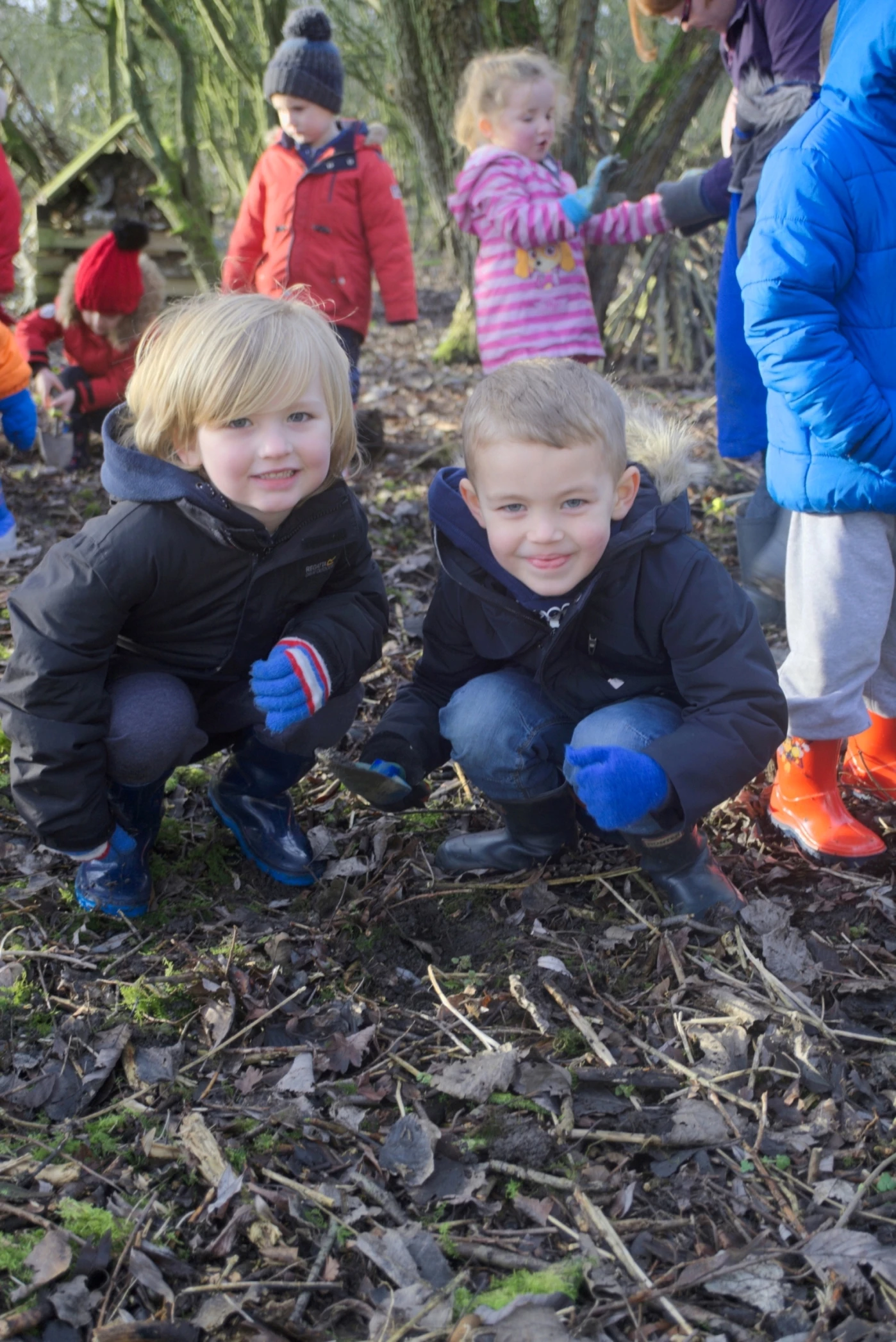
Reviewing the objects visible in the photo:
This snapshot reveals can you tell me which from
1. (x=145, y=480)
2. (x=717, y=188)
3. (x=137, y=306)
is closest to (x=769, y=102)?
(x=717, y=188)

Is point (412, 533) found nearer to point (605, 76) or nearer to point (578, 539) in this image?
point (578, 539)

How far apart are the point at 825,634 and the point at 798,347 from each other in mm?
717

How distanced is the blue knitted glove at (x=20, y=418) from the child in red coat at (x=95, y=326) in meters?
0.74

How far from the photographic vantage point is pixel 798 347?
2.54m

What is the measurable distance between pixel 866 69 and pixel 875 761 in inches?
70.6

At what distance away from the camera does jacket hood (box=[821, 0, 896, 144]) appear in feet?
7.86

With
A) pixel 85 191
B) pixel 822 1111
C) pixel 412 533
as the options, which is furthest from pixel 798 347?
pixel 85 191

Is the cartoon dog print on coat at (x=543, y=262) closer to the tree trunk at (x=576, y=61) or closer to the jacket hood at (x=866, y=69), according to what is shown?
the tree trunk at (x=576, y=61)

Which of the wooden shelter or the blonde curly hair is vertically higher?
the blonde curly hair

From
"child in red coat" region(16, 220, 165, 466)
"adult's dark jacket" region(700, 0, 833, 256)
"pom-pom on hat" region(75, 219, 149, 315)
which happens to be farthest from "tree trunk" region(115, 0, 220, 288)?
"adult's dark jacket" region(700, 0, 833, 256)

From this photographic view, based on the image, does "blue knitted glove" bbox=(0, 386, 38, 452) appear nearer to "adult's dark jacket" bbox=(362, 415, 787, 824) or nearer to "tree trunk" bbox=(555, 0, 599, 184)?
"tree trunk" bbox=(555, 0, 599, 184)

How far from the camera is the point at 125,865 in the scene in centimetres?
269

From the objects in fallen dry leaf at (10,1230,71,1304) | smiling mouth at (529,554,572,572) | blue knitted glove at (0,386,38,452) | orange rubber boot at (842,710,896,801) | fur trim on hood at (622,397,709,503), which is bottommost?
orange rubber boot at (842,710,896,801)

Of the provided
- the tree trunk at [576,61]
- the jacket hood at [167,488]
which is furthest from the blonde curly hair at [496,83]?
the jacket hood at [167,488]
